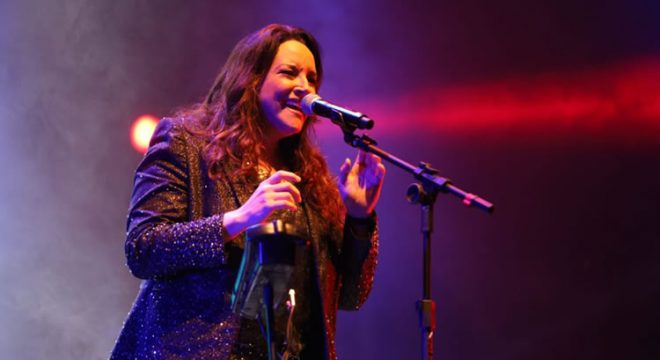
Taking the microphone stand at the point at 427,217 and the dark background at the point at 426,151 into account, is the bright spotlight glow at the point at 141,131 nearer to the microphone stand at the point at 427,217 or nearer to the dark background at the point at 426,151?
the dark background at the point at 426,151

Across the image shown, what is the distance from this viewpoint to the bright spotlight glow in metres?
3.97

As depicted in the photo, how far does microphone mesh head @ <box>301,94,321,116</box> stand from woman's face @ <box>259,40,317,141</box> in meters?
0.16

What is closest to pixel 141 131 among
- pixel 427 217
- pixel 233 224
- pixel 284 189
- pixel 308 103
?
pixel 308 103

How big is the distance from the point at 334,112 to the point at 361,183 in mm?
276

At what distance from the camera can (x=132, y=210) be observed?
1976 millimetres

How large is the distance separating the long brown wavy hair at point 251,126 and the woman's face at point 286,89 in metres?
0.03

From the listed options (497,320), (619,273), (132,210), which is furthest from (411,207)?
(132,210)

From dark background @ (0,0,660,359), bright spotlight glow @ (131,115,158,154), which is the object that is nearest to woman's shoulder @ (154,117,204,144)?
dark background @ (0,0,660,359)

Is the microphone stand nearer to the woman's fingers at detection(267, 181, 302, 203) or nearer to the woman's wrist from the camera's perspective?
the woman's fingers at detection(267, 181, 302, 203)

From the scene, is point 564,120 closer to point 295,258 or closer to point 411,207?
point 411,207

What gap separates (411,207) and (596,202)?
94cm

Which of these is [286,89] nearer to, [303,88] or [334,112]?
[303,88]

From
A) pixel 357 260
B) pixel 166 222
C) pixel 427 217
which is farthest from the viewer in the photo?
pixel 357 260

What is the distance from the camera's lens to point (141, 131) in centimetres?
399
